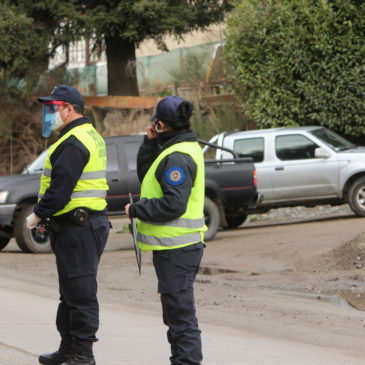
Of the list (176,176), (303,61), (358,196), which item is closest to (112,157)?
(358,196)

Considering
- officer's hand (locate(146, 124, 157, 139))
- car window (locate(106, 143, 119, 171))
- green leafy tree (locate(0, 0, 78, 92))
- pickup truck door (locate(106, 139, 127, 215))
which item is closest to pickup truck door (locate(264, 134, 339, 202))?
car window (locate(106, 143, 119, 171))

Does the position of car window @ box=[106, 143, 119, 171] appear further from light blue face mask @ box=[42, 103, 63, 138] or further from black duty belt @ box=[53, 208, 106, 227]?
black duty belt @ box=[53, 208, 106, 227]

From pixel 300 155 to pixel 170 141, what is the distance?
13.5 metres

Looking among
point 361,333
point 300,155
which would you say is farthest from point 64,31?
point 361,333

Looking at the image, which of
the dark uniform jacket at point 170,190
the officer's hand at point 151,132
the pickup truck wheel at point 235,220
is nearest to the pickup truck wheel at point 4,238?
the pickup truck wheel at point 235,220

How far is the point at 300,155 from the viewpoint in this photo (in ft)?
64.6

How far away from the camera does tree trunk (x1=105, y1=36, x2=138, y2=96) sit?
96.1 ft

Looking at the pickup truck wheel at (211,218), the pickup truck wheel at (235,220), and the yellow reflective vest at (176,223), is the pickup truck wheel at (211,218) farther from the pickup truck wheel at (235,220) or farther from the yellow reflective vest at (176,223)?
the yellow reflective vest at (176,223)

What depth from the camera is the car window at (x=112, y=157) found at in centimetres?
1734

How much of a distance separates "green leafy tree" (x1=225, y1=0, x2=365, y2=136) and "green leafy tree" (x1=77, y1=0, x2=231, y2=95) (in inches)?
149

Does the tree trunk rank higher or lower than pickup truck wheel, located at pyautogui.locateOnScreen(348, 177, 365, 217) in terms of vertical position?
higher

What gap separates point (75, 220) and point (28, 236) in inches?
393

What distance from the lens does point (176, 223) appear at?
6.33m

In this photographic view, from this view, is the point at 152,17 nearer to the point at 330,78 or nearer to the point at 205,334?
the point at 330,78
